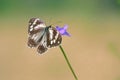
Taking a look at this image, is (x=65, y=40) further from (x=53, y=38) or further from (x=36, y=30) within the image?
(x=53, y=38)

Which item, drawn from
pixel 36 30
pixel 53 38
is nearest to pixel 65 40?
pixel 36 30

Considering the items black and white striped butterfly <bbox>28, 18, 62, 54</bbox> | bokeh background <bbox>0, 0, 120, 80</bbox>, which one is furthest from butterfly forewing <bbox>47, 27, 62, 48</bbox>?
bokeh background <bbox>0, 0, 120, 80</bbox>

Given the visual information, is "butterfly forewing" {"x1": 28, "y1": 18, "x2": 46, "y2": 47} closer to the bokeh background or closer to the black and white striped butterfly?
the black and white striped butterfly

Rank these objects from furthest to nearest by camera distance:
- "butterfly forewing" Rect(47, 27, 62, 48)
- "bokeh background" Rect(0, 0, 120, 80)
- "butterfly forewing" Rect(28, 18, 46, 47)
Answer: "bokeh background" Rect(0, 0, 120, 80) → "butterfly forewing" Rect(28, 18, 46, 47) → "butterfly forewing" Rect(47, 27, 62, 48)

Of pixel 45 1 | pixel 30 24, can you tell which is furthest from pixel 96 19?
pixel 30 24

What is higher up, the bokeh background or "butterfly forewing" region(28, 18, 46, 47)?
the bokeh background

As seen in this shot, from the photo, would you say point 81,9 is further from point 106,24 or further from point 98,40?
point 98,40
